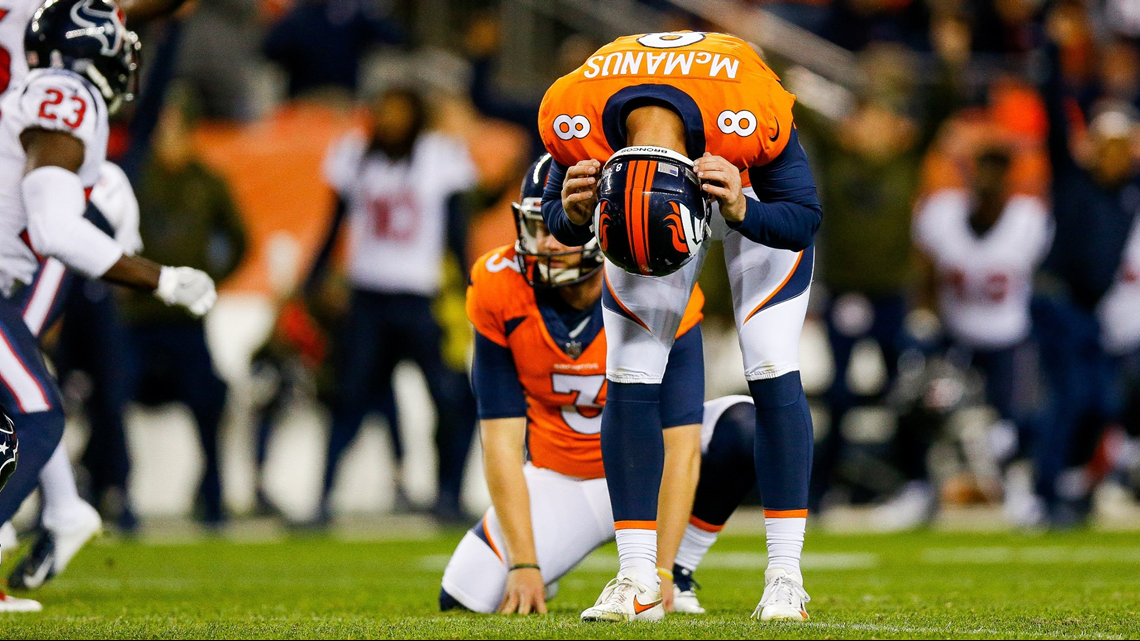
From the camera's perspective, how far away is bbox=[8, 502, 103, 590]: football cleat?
181 inches

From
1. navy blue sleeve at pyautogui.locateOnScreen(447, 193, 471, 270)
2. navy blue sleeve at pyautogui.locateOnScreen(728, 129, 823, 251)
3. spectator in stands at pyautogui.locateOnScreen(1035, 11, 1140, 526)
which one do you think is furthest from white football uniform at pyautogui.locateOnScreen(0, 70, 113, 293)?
spectator in stands at pyautogui.locateOnScreen(1035, 11, 1140, 526)

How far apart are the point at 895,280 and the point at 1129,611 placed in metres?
4.82

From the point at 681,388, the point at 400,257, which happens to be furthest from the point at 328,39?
the point at 681,388

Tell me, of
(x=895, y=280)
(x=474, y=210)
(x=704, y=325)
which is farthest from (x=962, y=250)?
(x=474, y=210)

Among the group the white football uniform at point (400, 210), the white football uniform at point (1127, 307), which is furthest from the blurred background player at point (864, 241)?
the white football uniform at point (400, 210)

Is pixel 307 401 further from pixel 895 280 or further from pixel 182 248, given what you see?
pixel 895 280

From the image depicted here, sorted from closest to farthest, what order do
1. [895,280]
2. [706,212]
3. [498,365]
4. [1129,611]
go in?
[706,212] < [1129,611] < [498,365] < [895,280]

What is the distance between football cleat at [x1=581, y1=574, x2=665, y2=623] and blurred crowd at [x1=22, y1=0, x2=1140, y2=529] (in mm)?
4125

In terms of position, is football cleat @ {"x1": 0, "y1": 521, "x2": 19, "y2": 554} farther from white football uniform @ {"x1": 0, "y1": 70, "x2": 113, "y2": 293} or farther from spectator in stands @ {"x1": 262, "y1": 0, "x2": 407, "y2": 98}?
spectator in stands @ {"x1": 262, "y1": 0, "x2": 407, "y2": 98}

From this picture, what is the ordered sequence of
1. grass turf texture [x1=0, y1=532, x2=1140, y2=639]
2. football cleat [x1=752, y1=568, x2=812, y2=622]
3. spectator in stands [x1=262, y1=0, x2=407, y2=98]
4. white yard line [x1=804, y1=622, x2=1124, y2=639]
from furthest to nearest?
spectator in stands [x1=262, y1=0, x2=407, y2=98] → football cleat [x1=752, y1=568, x2=812, y2=622] → grass turf texture [x1=0, y1=532, x2=1140, y2=639] → white yard line [x1=804, y1=622, x2=1124, y2=639]

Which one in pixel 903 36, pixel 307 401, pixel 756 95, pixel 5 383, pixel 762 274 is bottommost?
pixel 307 401

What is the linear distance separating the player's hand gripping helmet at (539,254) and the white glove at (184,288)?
936mm

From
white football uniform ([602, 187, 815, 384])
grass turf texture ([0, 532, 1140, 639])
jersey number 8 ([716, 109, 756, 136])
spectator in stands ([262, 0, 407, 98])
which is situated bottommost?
grass turf texture ([0, 532, 1140, 639])

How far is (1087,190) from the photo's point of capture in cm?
800
